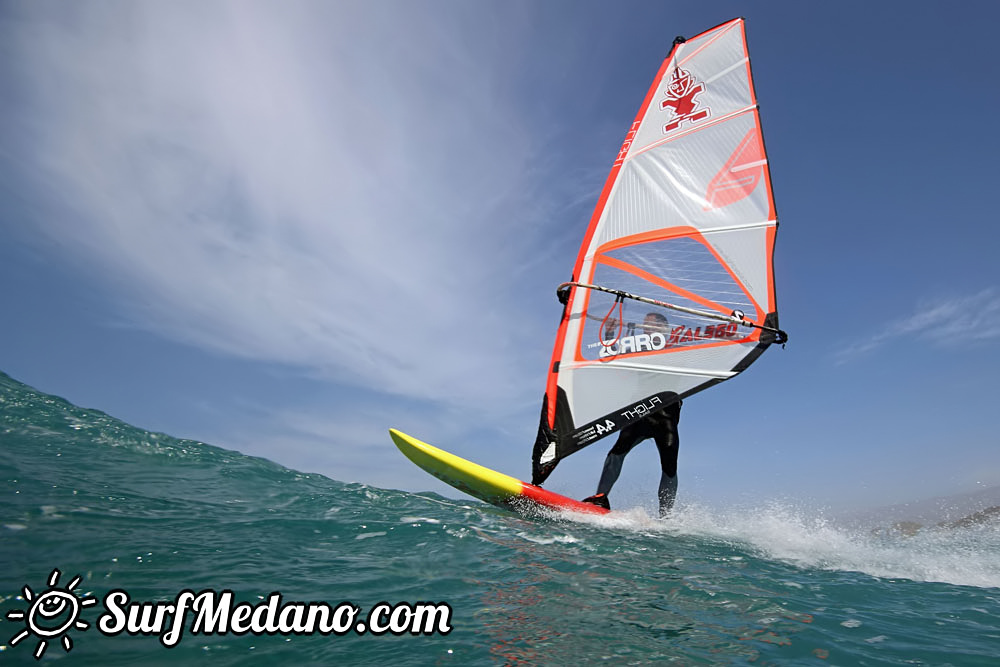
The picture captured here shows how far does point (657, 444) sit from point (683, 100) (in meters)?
5.69

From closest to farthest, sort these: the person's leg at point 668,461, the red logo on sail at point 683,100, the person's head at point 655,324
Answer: the person's leg at point 668,461 → the person's head at point 655,324 → the red logo on sail at point 683,100

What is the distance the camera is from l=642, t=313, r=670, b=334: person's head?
6.84 meters

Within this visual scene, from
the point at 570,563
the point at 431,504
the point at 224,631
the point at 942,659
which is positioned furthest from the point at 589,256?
the point at 224,631

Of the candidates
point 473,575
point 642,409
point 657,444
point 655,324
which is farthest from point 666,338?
point 473,575

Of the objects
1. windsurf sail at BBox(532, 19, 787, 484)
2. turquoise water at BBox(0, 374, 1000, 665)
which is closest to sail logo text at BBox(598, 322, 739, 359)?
windsurf sail at BBox(532, 19, 787, 484)

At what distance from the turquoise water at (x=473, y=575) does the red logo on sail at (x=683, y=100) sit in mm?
6255

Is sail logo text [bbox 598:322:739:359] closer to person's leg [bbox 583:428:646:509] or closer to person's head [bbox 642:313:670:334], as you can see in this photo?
person's head [bbox 642:313:670:334]

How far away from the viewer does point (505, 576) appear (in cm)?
329

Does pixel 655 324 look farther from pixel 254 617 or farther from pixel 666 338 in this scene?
pixel 254 617

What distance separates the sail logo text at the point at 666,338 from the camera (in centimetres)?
671

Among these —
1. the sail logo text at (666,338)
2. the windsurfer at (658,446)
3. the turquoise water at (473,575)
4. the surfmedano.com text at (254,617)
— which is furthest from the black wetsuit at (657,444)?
the surfmedano.com text at (254,617)

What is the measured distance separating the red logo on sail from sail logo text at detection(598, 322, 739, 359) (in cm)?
347

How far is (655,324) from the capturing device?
6902 millimetres

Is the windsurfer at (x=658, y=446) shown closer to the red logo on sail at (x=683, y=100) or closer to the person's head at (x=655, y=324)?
the person's head at (x=655, y=324)
